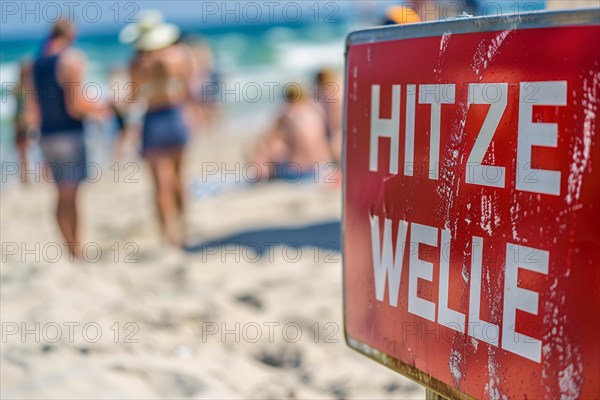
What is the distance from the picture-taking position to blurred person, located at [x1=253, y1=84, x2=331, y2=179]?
6320 mm

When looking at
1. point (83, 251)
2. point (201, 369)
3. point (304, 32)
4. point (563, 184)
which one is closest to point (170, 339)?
point (201, 369)

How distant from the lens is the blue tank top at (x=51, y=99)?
459cm

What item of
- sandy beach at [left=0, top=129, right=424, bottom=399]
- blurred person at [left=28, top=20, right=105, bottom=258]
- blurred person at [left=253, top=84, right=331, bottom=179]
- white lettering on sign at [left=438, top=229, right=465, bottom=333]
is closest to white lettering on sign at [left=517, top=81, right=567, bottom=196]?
white lettering on sign at [left=438, top=229, right=465, bottom=333]

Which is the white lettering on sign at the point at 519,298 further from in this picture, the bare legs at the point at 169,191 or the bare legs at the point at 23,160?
the bare legs at the point at 23,160

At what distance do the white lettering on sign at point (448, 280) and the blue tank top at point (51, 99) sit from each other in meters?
3.52

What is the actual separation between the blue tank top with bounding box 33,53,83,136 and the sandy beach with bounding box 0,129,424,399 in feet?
2.71

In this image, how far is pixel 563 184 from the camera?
1.14 metres

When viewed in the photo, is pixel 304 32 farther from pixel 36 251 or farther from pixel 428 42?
pixel 428 42

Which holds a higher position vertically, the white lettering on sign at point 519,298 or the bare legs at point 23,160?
the white lettering on sign at point 519,298

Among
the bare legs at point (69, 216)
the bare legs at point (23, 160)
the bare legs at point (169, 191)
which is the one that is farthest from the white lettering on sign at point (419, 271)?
the bare legs at point (23, 160)

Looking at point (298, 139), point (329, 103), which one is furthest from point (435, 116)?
point (329, 103)

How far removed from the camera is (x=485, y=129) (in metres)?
1.28

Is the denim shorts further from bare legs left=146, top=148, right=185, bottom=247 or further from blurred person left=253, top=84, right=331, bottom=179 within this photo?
blurred person left=253, top=84, right=331, bottom=179

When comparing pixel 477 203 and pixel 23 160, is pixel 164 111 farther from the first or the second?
pixel 23 160
